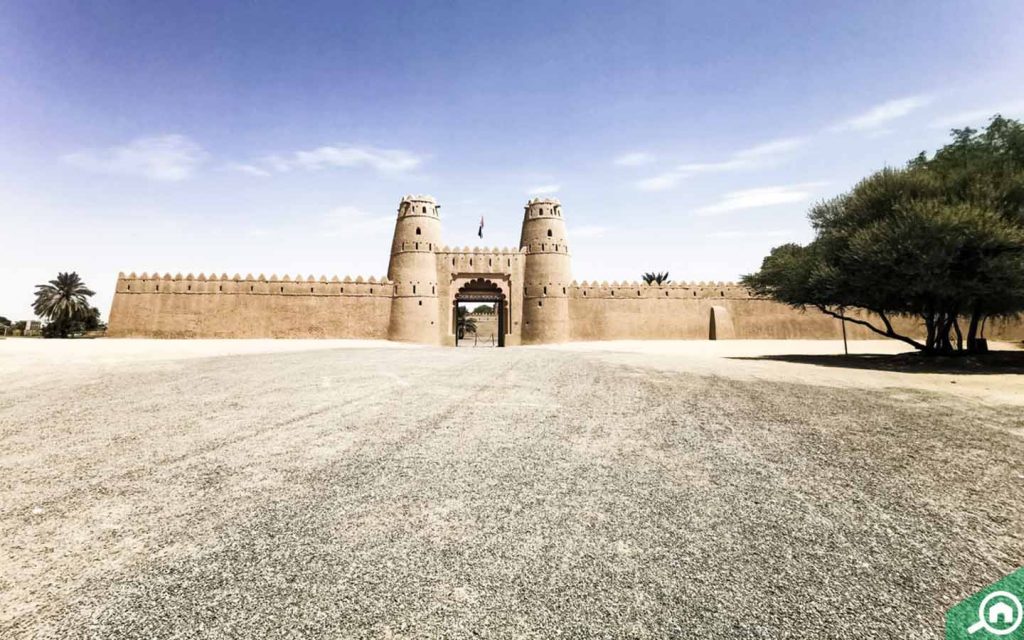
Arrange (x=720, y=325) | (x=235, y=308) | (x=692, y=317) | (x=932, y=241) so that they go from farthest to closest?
(x=692, y=317) < (x=720, y=325) < (x=235, y=308) < (x=932, y=241)

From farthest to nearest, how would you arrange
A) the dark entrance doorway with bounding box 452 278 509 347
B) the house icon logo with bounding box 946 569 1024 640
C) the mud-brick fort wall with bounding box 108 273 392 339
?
the dark entrance doorway with bounding box 452 278 509 347 → the mud-brick fort wall with bounding box 108 273 392 339 → the house icon logo with bounding box 946 569 1024 640

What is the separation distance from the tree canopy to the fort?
1761 centimetres

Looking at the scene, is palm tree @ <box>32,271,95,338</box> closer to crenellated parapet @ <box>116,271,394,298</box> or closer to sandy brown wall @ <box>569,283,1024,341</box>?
crenellated parapet @ <box>116,271,394,298</box>

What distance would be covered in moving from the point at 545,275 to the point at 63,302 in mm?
47978

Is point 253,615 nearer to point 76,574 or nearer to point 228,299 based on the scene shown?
point 76,574

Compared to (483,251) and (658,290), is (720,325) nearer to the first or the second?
(658,290)

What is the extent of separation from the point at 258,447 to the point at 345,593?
3814 millimetres

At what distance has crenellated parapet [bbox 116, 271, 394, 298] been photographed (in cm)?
3603

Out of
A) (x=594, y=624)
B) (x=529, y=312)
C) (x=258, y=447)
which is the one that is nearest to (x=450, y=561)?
(x=594, y=624)

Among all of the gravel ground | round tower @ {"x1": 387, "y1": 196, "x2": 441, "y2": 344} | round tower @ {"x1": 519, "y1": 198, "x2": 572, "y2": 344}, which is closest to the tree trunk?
the gravel ground

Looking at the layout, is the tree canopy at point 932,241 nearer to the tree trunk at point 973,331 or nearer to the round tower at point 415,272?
the tree trunk at point 973,331

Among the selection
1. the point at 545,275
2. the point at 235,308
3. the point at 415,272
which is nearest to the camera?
the point at 235,308

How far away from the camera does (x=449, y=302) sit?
128ft

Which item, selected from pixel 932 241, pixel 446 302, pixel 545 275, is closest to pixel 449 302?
pixel 446 302
